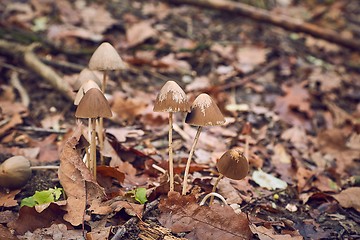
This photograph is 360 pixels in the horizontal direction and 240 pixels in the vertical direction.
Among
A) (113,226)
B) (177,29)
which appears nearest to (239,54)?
(177,29)

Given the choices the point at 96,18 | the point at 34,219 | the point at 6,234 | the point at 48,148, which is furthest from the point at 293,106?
the point at 6,234

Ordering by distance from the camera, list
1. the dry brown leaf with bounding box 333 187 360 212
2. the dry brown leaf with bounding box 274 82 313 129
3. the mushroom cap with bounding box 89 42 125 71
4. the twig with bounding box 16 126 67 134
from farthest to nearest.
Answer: the dry brown leaf with bounding box 274 82 313 129 → the twig with bounding box 16 126 67 134 → the dry brown leaf with bounding box 333 187 360 212 → the mushroom cap with bounding box 89 42 125 71

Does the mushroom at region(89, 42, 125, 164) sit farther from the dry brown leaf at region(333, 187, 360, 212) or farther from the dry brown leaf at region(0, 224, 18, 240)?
the dry brown leaf at region(333, 187, 360, 212)

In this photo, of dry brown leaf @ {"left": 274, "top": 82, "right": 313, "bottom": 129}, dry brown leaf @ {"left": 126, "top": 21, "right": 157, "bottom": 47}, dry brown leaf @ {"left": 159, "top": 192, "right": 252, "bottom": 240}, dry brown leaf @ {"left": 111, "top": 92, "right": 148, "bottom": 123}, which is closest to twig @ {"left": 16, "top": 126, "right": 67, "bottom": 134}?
dry brown leaf @ {"left": 111, "top": 92, "right": 148, "bottom": 123}

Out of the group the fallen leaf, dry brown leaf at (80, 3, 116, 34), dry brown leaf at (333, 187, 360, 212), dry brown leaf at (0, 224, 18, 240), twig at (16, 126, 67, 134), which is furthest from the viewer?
dry brown leaf at (80, 3, 116, 34)

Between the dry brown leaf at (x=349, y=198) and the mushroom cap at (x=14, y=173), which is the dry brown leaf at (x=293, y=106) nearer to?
the dry brown leaf at (x=349, y=198)
